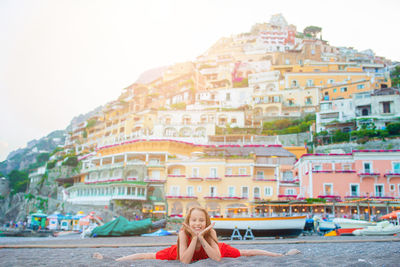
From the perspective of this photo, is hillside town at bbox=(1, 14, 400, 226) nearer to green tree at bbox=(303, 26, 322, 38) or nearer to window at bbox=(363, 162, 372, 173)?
window at bbox=(363, 162, 372, 173)

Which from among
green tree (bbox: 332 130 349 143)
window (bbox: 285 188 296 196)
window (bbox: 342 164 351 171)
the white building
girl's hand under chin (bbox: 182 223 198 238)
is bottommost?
girl's hand under chin (bbox: 182 223 198 238)

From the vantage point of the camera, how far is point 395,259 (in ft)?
21.2

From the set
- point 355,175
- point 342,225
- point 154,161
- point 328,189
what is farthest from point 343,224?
point 154,161

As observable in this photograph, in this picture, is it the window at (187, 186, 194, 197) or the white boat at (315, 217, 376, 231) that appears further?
the window at (187, 186, 194, 197)

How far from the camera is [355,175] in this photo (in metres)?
31.4

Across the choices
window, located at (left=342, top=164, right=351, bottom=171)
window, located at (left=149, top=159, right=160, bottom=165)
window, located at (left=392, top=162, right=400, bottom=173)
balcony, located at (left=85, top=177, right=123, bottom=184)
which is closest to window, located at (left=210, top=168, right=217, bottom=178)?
window, located at (left=149, top=159, right=160, bottom=165)

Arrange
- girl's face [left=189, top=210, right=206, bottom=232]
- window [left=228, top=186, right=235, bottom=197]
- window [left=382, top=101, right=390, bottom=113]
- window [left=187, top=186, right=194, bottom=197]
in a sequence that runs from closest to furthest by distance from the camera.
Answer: girl's face [left=189, top=210, right=206, bottom=232] < window [left=228, top=186, right=235, bottom=197] < window [left=187, top=186, right=194, bottom=197] < window [left=382, top=101, right=390, bottom=113]

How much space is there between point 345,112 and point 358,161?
20.2 m

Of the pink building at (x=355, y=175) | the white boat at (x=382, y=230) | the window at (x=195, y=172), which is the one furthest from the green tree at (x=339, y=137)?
the white boat at (x=382, y=230)

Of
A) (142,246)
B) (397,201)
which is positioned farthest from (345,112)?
(142,246)

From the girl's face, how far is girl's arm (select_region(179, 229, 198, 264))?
0.50 feet

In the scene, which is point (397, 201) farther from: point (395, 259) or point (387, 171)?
point (395, 259)

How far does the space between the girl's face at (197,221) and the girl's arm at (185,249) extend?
0.15 metres

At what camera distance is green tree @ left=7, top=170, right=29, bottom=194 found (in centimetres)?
6864
